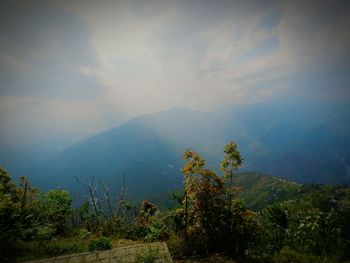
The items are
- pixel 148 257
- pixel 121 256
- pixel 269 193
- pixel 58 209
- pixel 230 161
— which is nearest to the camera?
pixel 148 257

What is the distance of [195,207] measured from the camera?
7785mm

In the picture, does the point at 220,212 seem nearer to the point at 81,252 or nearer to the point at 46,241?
the point at 81,252

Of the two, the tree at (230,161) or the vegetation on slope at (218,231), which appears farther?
the tree at (230,161)

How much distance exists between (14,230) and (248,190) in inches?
7828

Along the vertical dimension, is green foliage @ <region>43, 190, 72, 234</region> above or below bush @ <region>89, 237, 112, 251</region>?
above

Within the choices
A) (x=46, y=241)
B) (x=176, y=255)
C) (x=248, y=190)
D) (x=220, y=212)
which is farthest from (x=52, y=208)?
(x=248, y=190)

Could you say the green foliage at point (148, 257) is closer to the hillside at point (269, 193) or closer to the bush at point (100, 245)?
Result: the bush at point (100, 245)

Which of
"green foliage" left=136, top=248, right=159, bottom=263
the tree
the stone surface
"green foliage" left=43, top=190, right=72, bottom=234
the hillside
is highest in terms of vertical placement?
the tree

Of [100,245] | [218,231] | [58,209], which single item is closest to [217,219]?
[218,231]

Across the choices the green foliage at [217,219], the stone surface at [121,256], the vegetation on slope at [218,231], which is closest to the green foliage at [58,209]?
the vegetation on slope at [218,231]

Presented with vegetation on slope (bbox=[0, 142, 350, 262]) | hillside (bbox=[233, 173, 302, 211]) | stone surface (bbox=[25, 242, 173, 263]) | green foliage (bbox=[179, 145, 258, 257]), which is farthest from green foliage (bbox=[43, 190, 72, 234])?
hillside (bbox=[233, 173, 302, 211])

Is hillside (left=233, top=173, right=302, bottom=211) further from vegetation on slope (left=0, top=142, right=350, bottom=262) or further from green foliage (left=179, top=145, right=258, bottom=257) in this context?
green foliage (left=179, top=145, right=258, bottom=257)

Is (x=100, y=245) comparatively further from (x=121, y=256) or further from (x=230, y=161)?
(x=230, y=161)

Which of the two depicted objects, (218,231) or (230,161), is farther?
(230,161)
